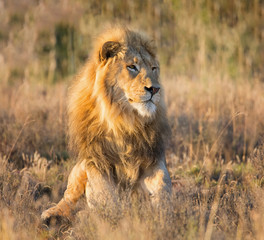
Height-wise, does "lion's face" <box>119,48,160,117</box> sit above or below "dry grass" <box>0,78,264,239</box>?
above

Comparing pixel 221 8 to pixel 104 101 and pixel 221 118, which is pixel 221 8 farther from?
pixel 104 101

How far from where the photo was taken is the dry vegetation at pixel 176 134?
8.73 feet

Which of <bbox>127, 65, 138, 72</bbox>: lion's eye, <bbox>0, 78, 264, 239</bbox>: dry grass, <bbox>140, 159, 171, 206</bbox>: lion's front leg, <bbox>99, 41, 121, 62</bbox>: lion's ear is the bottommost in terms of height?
Answer: <bbox>0, 78, 264, 239</bbox>: dry grass

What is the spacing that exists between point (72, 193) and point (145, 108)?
1004 millimetres

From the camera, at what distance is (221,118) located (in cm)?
629

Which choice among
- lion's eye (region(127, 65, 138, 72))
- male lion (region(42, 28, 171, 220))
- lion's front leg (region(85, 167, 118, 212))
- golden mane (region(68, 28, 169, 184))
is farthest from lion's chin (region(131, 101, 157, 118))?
lion's front leg (region(85, 167, 118, 212))

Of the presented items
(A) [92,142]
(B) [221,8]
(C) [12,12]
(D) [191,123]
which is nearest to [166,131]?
(A) [92,142]

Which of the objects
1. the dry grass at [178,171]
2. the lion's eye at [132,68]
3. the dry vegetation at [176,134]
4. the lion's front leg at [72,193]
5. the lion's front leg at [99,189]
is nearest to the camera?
the dry grass at [178,171]

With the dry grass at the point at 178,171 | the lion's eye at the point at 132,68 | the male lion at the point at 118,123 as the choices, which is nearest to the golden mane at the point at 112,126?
the male lion at the point at 118,123

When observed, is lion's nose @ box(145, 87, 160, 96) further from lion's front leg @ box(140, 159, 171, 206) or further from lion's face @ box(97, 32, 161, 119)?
lion's front leg @ box(140, 159, 171, 206)

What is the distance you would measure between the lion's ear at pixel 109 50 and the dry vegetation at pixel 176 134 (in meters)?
1.14

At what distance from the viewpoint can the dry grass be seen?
2555 mm

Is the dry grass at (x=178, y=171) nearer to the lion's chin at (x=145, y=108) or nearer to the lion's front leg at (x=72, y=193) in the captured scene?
the lion's front leg at (x=72, y=193)

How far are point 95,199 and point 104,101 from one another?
76 cm
